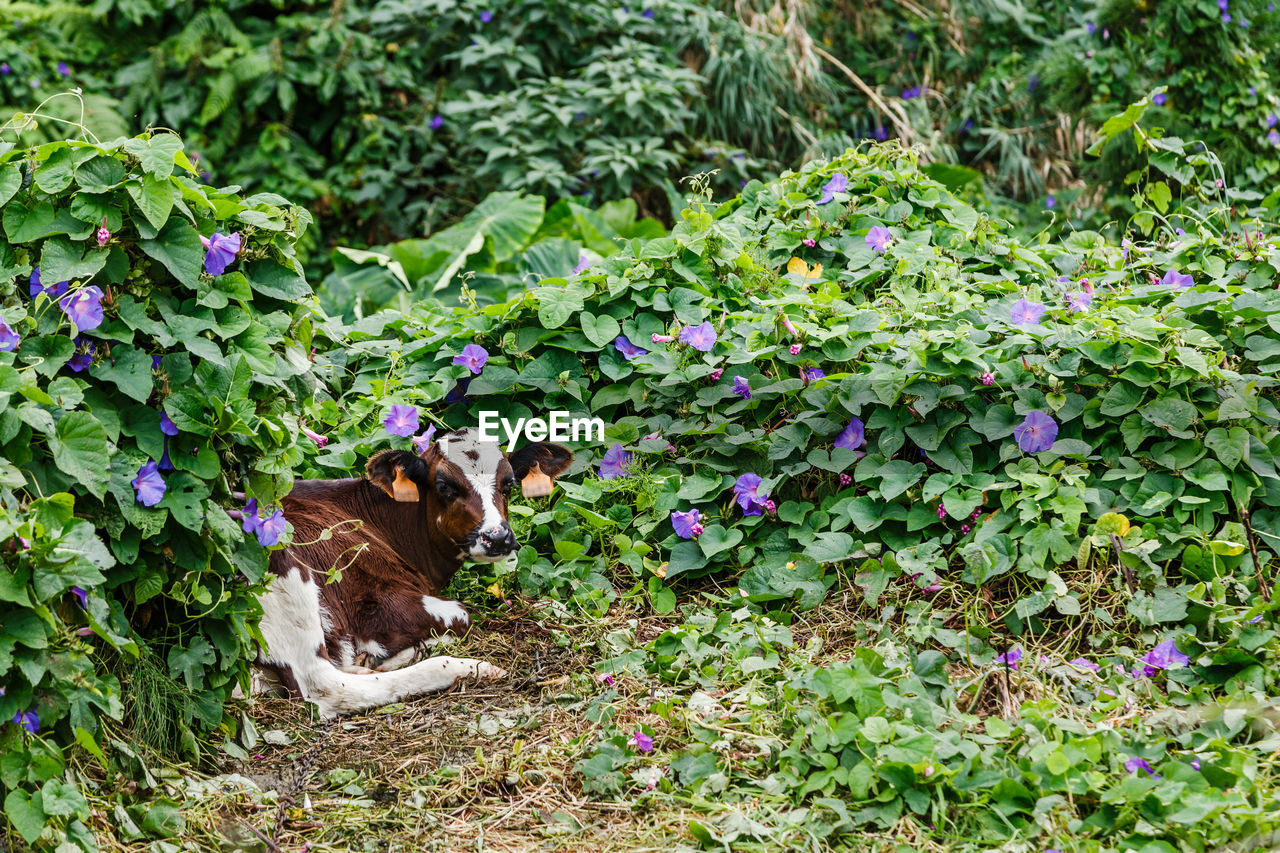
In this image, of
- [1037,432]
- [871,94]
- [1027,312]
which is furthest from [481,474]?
[871,94]

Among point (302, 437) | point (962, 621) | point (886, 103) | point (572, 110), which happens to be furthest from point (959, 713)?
point (886, 103)

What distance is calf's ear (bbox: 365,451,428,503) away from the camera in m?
3.62

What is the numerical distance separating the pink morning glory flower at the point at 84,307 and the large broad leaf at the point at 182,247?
0.61ft

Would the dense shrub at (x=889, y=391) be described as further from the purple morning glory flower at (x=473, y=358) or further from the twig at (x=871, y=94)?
the twig at (x=871, y=94)

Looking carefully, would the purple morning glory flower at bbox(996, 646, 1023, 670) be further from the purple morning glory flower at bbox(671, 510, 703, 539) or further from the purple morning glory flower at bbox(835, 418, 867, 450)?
the purple morning glory flower at bbox(671, 510, 703, 539)

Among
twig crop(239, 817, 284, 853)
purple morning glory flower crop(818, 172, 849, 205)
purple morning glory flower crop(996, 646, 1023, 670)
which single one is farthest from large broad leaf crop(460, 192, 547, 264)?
twig crop(239, 817, 284, 853)

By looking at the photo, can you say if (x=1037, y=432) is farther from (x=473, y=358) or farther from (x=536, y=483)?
(x=473, y=358)

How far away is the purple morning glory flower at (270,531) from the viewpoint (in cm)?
292

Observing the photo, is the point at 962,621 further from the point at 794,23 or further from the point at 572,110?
the point at 794,23

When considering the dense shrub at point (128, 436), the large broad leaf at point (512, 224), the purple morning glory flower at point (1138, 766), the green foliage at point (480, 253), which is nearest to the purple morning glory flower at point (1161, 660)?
the purple morning glory flower at point (1138, 766)

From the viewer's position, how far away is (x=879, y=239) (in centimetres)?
446

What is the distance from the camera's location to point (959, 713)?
276cm

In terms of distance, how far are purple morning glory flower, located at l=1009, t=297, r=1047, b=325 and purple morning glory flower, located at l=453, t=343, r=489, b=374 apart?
1806 millimetres

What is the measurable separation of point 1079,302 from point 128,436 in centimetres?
296
